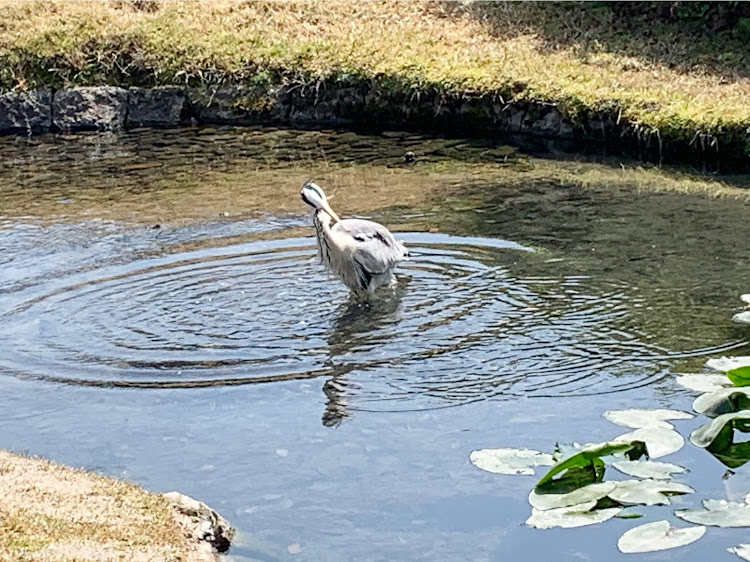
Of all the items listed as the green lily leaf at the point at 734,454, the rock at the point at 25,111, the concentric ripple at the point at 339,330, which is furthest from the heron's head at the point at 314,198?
the rock at the point at 25,111

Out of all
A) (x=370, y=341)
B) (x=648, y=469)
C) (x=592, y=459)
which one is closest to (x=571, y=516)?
(x=592, y=459)

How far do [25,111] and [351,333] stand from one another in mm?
9226

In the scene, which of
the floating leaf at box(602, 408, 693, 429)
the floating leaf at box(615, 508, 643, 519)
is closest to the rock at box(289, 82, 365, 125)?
the floating leaf at box(602, 408, 693, 429)

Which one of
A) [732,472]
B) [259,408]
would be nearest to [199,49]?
[259,408]

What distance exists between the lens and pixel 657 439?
212 inches

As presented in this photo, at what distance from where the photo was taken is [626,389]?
6.74 meters

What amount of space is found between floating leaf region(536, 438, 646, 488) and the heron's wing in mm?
3429

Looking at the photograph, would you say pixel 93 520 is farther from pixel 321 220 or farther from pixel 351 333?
pixel 321 220

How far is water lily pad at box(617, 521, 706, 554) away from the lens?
4.50 m

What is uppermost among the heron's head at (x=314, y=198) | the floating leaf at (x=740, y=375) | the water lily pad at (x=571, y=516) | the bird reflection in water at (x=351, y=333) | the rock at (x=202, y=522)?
the heron's head at (x=314, y=198)

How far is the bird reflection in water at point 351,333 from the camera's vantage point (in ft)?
22.1

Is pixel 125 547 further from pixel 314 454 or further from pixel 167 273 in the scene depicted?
pixel 167 273

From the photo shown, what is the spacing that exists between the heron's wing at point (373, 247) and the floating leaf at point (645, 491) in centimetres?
369

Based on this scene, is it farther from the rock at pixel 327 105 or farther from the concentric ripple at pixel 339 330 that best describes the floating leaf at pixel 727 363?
the rock at pixel 327 105
